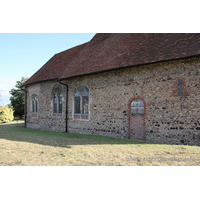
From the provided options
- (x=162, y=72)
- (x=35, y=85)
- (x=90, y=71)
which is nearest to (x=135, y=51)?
(x=162, y=72)

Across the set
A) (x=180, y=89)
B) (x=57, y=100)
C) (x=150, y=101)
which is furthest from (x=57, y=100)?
(x=180, y=89)

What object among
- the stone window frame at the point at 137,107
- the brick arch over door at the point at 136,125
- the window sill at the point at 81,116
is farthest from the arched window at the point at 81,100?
the stone window frame at the point at 137,107

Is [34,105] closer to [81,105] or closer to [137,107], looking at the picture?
[81,105]

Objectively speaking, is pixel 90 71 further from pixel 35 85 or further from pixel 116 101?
pixel 35 85

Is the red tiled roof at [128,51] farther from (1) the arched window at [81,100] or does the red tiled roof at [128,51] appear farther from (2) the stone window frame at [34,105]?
(2) the stone window frame at [34,105]

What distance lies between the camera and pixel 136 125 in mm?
9453

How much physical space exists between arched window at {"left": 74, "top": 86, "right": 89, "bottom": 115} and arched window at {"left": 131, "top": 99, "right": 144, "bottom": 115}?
378cm

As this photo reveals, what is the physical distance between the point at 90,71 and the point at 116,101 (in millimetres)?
2898

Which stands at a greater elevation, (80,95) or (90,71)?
(90,71)

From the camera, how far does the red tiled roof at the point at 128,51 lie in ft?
27.6

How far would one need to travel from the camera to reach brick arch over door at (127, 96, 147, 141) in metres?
9.14

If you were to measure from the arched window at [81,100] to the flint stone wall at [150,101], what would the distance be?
385 mm

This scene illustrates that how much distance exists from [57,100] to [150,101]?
336 inches

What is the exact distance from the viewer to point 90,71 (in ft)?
36.7
